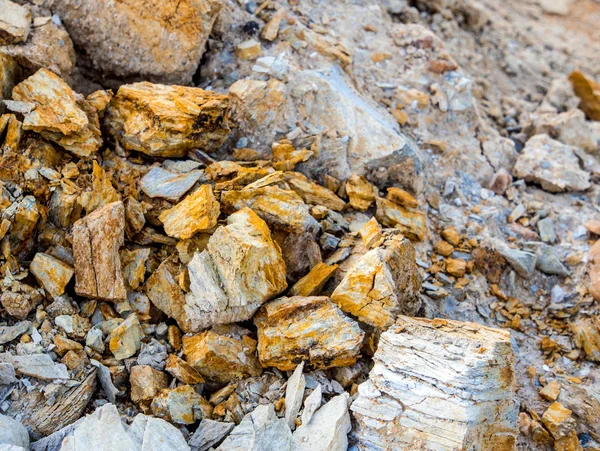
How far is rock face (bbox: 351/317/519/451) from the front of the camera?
14.6 ft

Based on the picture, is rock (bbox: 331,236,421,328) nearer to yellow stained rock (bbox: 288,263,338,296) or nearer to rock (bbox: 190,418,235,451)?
yellow stained rock (bbox: 288,263,338,296)

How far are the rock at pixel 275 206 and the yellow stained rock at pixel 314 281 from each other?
0.46 meters

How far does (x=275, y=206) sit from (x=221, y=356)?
1.69 meters

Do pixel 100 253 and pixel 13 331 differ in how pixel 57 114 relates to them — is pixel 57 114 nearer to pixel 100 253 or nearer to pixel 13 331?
pixel 100 253

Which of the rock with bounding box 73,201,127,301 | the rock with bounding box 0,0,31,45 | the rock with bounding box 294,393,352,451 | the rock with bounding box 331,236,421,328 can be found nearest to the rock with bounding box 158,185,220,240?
the rock with bounding box 73,201,127,301

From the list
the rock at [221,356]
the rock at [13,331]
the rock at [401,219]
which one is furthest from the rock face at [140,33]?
the rock at [221,356]

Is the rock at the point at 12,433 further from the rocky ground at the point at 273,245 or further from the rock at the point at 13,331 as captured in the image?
the rock at the point at 13,331

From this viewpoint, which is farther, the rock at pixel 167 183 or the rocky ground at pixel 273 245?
the rock at pixel 167 183

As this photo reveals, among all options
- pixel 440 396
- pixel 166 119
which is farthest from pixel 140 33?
pixel 440 396

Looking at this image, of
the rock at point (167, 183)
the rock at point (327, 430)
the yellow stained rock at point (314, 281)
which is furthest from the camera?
the rock at point (167, 183)

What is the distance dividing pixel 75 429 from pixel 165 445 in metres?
0.81

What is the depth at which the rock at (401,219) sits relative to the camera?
654cm

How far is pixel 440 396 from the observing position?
452 cm

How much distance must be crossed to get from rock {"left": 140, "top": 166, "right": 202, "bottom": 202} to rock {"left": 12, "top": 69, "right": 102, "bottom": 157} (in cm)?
71
